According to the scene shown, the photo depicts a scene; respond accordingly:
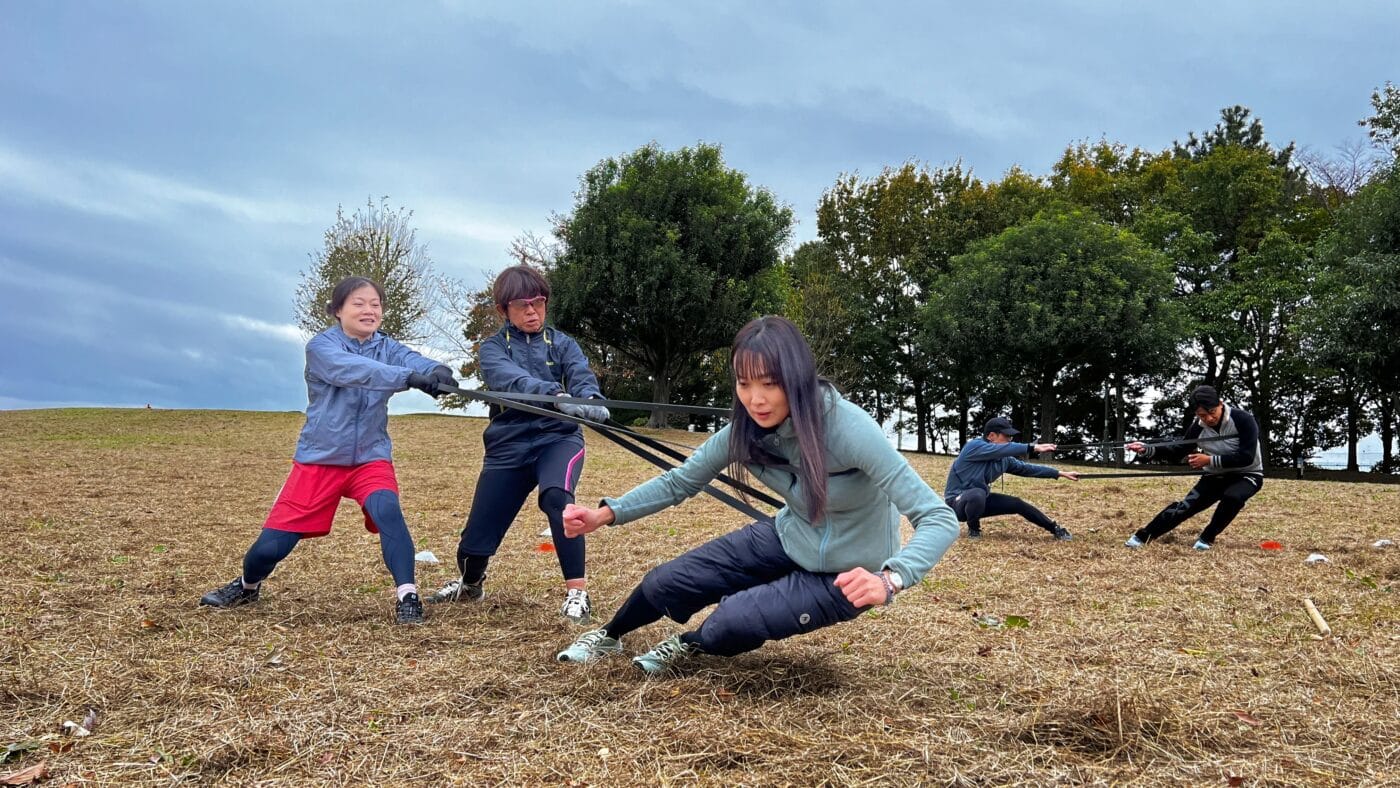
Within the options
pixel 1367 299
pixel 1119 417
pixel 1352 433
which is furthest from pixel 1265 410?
pixel 1367 299

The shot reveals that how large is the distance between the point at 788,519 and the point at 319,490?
274 cm

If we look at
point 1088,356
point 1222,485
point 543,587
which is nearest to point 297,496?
point 543,587

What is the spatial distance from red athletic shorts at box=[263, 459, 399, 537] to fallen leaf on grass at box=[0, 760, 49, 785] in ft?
6.90

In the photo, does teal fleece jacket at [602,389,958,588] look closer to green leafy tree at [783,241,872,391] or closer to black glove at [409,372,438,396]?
black glove at [409,372,438,396]

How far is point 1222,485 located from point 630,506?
273 inches

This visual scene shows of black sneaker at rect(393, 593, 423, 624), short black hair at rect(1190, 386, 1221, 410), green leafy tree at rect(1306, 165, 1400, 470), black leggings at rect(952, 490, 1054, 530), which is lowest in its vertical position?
black sneaker at rect(393, 593, 423, 624)

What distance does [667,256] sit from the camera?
90.2 feet

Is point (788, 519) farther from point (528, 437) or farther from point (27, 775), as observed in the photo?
point (27, 775)

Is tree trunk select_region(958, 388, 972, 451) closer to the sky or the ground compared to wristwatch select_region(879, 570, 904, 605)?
closer to the sky

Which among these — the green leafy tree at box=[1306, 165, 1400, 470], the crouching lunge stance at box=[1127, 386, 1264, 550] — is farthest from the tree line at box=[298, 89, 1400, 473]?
the crouching lunge stance at box=[1127, 386, 1264, 550]

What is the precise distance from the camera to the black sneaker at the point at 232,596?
5324mm

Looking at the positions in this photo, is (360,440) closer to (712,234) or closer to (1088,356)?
(712,234)

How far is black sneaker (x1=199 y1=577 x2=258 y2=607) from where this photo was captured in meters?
5.32

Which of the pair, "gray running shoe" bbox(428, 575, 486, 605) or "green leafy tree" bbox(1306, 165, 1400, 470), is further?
"green leafy tree" bbox(1306, 165, 1400, 470)
